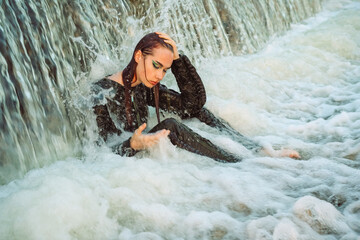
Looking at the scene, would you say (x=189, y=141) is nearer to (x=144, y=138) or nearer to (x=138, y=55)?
(x=144, y=138)

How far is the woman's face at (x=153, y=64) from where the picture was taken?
3416 millimetres

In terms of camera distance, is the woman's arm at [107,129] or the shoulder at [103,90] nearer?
the woman's arm at [107,129]

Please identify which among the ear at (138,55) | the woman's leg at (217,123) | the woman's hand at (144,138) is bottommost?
the woman's leg at (217,123)

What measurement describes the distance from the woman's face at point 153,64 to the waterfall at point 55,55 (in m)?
0.63

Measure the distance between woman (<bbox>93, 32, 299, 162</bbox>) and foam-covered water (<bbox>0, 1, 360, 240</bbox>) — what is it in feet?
0.36

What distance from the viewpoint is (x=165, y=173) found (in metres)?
2.94

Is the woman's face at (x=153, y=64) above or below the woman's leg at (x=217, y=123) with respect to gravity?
above

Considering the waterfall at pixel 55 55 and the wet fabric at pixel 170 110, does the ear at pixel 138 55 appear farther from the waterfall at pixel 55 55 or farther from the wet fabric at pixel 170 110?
the waterfall at pixel 55 55

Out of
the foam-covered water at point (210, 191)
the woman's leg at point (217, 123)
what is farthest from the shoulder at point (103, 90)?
the woman's leg at point (217, 123)

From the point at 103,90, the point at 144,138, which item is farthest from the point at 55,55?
the point at 144,138

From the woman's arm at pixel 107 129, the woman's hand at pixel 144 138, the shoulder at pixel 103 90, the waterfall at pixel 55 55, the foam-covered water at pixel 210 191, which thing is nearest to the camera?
the foam-covered water at pixel 210 191

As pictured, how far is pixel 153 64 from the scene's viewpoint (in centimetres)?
344

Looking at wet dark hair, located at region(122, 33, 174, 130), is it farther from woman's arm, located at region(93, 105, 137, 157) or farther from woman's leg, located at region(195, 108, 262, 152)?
woman's leg, located at region(195, 108, 262, 152)

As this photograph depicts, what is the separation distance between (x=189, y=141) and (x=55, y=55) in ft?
4.81
